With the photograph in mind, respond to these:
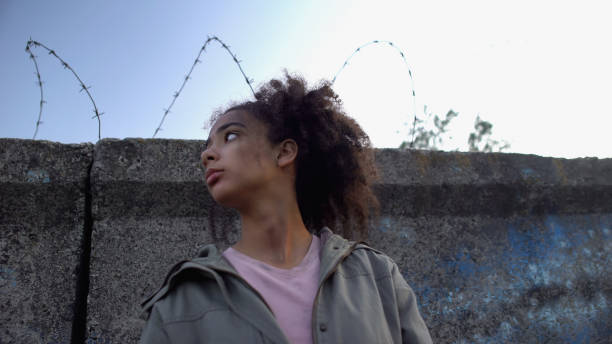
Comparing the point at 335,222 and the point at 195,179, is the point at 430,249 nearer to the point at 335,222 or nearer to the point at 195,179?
the point at 335,222

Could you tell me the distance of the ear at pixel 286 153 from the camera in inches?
77.4

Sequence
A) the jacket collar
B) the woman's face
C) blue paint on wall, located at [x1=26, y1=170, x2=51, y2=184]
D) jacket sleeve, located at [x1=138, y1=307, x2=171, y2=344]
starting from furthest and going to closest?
blue paint on wall, located at [x1=26, y1=170, x2=51, y2=184] < the woman's face < the jacket collar < jacket sleeve, located at [x1=138, y1=307, x2=171, y2=344]

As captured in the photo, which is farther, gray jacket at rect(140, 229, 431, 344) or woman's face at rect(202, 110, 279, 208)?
woman's face at rect(202, 110, 279, 208)

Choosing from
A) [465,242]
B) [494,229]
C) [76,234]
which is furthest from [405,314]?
[76,234]

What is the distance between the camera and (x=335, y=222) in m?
2.27

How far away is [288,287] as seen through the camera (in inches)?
65.9

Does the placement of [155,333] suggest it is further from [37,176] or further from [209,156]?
[37,176]

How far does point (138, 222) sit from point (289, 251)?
72 centimetres

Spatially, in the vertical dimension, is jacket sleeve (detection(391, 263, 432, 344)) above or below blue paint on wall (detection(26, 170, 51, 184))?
below

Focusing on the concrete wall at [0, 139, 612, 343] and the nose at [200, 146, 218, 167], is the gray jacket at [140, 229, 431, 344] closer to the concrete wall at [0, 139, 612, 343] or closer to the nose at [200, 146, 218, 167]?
the nose at [200, 146, 218, 167]

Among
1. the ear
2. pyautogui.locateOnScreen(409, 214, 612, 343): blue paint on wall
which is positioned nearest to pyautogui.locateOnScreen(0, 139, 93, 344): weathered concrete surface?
the ear

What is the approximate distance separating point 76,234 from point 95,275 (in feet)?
0.64

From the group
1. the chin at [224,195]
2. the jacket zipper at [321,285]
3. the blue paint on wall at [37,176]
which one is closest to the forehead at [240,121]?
the chin at [224,195]

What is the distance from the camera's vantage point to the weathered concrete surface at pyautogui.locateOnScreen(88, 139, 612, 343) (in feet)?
6.84
